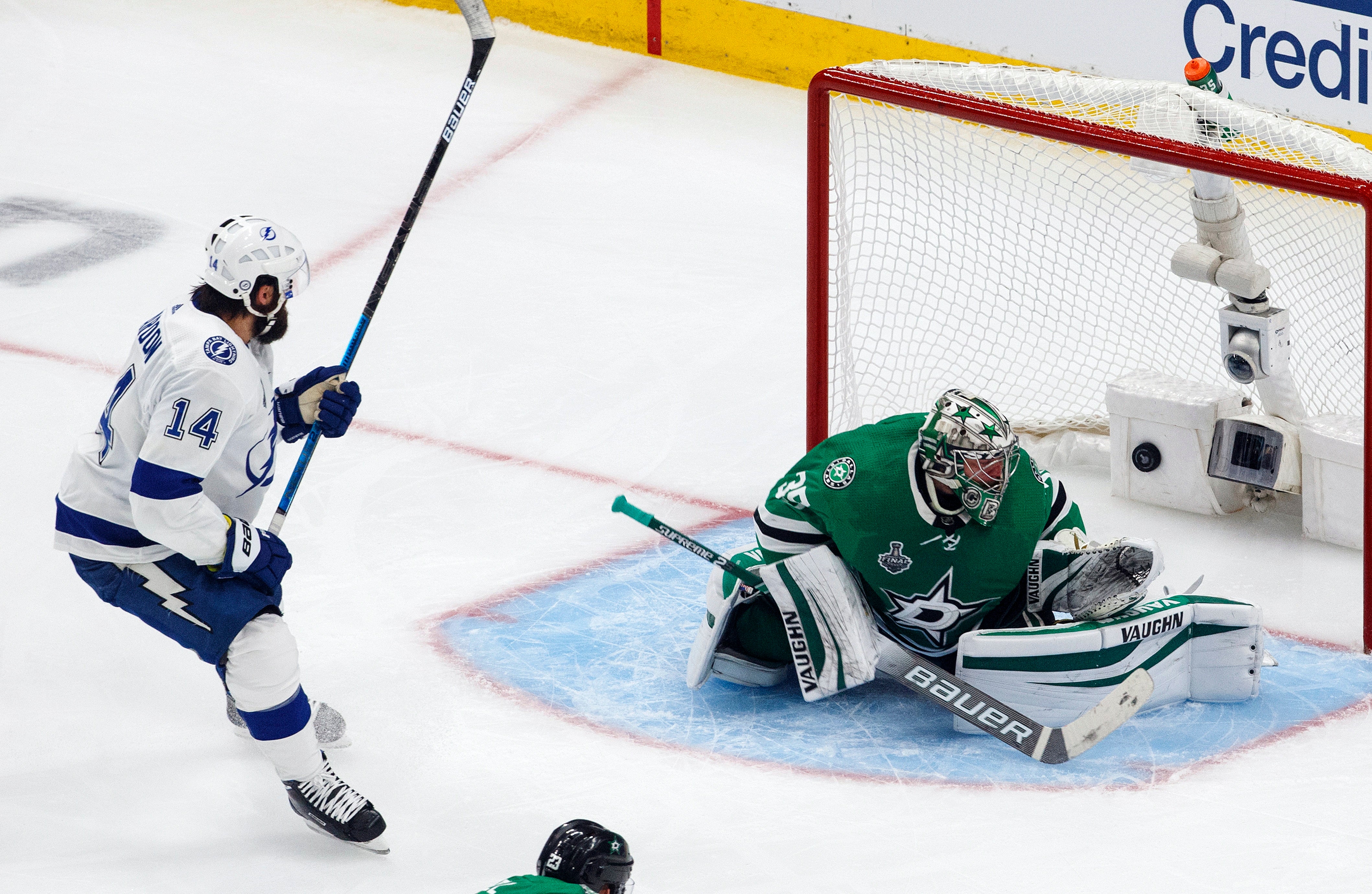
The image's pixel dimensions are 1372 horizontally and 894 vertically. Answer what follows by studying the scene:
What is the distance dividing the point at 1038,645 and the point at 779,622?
0.55 m

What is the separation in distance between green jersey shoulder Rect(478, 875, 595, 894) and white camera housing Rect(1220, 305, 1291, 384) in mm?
2742

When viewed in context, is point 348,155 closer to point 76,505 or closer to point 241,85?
point 241,85

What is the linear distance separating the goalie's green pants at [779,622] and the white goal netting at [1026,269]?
1052mm

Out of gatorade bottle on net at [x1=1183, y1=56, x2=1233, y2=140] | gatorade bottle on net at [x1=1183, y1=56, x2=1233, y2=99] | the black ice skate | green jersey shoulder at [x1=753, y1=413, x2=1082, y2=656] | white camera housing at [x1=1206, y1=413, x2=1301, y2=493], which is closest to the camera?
the black ice skate

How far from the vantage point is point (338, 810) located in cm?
373

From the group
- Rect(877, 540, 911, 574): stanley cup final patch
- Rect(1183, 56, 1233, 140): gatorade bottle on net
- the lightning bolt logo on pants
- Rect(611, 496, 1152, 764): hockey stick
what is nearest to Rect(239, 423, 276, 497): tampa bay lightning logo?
the lightning bolt logo on pants

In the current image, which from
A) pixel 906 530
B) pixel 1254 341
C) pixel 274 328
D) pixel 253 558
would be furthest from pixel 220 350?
pixel 1254 341

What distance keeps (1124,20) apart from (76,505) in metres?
4.33

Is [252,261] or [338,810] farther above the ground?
[252,261]

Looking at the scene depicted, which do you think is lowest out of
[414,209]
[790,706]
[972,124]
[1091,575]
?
[790,706]

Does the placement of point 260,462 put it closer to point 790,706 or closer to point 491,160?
point 790,706

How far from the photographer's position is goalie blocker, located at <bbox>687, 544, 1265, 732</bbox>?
159 inches

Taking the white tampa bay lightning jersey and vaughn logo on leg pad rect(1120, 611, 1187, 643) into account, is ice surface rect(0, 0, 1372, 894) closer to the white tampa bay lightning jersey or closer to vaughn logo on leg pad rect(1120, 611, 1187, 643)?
vaughn logo on leg pad rect(1120, 611, 1187, 643)

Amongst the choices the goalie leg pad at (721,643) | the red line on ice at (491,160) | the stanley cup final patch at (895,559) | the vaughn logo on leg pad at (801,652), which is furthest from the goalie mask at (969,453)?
the red line on ice at (491,160)
